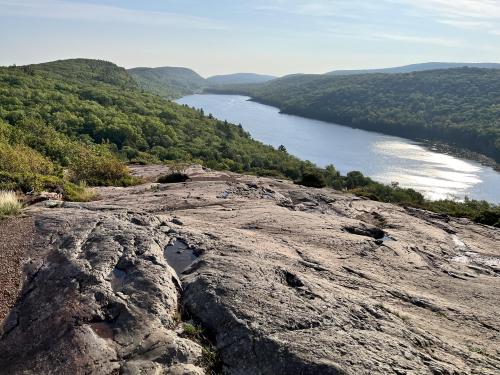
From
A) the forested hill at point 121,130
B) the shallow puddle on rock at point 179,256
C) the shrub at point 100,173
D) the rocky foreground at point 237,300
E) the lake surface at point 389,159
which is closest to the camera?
the rocky foreground at point 237,300

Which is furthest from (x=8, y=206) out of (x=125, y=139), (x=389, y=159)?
(x=389, y=159)

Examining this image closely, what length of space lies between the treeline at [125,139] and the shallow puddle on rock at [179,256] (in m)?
16.8

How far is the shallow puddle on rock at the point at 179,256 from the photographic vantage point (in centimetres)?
1252

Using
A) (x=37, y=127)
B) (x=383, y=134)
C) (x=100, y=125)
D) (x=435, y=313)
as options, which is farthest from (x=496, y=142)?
(x=435, y=313)

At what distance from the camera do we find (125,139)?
328 ft

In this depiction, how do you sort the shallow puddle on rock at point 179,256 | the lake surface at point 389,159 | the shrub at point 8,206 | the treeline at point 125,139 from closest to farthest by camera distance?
the shallow puddle on rock at point 179,256 → the shrub at point 8,206 → the treeline at point 125,139 → the lake surface at point 389,159

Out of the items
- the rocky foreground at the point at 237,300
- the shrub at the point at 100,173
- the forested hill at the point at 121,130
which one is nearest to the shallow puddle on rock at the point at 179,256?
the rocky foreground at the point at 237,300

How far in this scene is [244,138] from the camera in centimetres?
12725

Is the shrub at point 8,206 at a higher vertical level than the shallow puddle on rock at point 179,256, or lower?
higher

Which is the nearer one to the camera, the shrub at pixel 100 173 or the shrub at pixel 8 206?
the shrub at pixel 8 206

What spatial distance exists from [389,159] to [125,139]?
6953cm

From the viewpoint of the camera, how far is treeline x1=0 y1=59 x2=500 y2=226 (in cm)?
4342

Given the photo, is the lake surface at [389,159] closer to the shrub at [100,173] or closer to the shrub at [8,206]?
the shrub at [100,173]

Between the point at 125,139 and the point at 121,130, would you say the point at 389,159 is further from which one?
the point at 121,130
